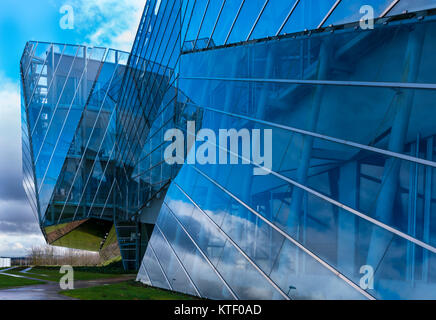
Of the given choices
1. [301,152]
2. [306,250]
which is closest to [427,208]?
[306,250]

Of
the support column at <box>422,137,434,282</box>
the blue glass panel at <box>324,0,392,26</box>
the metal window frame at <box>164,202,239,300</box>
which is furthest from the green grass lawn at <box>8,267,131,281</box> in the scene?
the support column at <box>422,137,434,282</box>

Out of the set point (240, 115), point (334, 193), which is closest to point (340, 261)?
point (334, 193)

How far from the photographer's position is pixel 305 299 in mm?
8227

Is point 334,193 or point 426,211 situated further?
point 334,193
